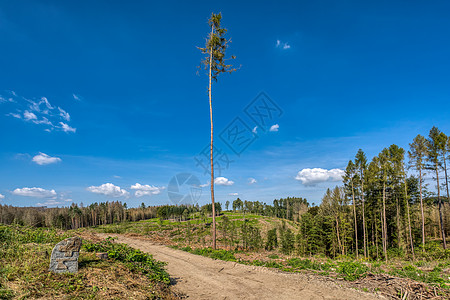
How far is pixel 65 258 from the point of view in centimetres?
568

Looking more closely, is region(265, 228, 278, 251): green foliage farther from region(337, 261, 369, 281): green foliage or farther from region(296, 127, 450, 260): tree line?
region(337, 261, 369, 281): green foliage

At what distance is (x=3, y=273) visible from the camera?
490 centimetres

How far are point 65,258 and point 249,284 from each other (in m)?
6.14

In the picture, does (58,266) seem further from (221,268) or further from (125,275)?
(221,268)

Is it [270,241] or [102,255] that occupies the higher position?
[102,255]

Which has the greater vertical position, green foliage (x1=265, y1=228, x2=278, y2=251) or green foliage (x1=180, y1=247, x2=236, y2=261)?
green foliage (x1=180, y1=247, x2=236, y2=261)

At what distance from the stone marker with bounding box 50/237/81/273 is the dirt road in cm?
345

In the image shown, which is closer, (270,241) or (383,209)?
(383,209)

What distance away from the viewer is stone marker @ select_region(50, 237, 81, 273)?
219 inches

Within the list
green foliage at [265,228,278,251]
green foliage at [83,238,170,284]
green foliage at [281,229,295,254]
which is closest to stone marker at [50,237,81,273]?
green foliage at [83,238,170,284]

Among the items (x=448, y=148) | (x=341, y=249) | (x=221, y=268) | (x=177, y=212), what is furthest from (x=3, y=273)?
(x=177, y=212)

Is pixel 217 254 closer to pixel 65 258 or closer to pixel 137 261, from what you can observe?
pixel 137 261

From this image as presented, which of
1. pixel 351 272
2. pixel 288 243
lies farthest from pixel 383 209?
pixel 351 272

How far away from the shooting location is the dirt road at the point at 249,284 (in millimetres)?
6777
